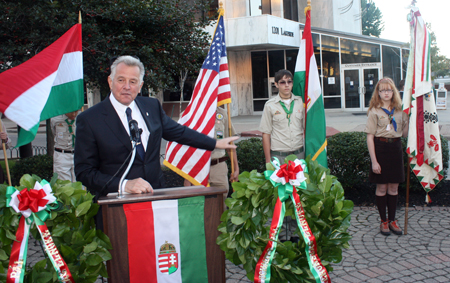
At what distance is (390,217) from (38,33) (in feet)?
20.6

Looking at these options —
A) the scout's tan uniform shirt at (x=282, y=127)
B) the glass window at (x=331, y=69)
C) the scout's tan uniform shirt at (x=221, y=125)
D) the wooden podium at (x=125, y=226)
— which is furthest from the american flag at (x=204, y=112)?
the glass window at (x=331, y=69)

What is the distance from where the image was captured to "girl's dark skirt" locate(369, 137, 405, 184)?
4.95 m

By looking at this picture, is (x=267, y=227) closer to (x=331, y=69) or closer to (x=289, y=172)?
(x=289, y=172)

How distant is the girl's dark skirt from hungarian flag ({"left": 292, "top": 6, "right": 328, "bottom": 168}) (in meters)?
0.70

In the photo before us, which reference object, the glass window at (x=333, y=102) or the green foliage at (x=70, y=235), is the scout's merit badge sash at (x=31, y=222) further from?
the glass window at (x=333, y=102)

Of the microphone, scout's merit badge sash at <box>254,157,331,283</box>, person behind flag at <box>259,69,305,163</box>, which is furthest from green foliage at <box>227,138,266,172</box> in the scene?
the microphone

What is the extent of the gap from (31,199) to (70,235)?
13.5 inches

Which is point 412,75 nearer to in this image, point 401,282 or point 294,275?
point 401,282

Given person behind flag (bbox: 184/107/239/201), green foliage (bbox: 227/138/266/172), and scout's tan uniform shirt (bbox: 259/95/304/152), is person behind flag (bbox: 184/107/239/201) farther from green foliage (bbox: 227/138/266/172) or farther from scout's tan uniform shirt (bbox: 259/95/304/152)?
green foliage (bbox: 227/138/266/172)

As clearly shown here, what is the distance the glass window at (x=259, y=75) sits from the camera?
79.4 ft

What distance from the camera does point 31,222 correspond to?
245cm

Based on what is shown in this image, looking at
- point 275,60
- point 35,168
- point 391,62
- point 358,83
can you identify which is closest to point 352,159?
point 35,168

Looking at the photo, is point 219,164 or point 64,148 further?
point 64,148

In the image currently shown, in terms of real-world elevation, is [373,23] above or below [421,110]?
above
